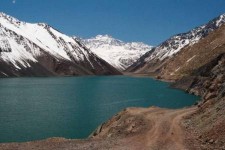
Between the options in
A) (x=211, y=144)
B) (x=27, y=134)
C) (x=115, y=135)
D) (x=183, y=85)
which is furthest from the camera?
(x=183, y=85)

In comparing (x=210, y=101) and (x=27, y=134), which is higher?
(x=210, y=101)

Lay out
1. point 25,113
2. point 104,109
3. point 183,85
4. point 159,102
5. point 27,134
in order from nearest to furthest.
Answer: point 27,134 < point 25,113 < point 104,109 < point 159,102 < point 183,85

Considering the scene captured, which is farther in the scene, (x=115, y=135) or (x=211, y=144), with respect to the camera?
(x=115, y=135)

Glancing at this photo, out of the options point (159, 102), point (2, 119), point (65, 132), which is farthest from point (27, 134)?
point (159, 102)

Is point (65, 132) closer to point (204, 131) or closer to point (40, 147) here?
point (40, 147)

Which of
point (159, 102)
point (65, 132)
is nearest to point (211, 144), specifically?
point (65, 132)

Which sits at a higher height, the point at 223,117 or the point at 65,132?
the point at 223,117

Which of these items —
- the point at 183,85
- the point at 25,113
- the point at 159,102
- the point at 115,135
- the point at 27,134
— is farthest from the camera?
the point at 183,85

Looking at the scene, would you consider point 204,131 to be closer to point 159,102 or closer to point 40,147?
point 40,147

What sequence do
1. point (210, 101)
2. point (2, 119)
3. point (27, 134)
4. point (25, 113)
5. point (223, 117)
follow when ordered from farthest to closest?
point (25, 113), point (2, 119), point (27, 134), point (210, 101), point (223, 117)
